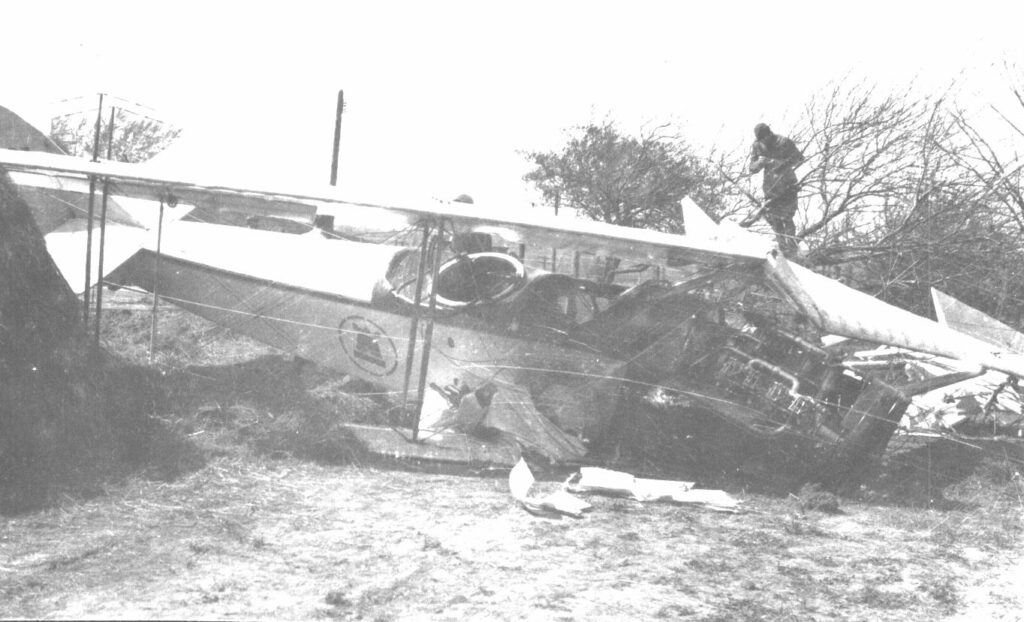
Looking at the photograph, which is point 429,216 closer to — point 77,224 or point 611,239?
point 611,239

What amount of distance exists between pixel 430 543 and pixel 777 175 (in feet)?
25.8

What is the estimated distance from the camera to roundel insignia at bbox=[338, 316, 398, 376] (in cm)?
728

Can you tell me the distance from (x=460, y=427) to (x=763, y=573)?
274 cm

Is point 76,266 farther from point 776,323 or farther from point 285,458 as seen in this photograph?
point 776,323

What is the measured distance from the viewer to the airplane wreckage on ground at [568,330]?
6586 millimetres

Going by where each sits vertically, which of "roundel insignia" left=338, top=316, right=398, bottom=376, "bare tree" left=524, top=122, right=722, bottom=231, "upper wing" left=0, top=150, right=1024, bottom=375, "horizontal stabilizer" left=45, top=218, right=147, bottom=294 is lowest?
"roundel insignia" left=338, top=316, right=398, bottom=376

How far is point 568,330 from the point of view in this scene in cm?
693

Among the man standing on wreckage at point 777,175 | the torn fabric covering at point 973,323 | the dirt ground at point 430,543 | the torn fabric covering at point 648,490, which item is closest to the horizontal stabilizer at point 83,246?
the dirt ground at point 430,543

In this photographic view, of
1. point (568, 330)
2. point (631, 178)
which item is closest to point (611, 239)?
point (568, 330)

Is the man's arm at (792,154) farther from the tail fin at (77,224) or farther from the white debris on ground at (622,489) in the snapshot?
the tail fin at (77,224)

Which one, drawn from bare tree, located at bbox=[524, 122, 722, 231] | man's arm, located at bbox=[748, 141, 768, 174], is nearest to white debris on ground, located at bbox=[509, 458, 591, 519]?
man's arm, located at bbox=[748, 141, 768, 174]

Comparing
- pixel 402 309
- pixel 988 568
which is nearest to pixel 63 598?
pixel 402 309

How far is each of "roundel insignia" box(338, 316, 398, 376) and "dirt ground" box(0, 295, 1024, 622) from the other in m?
0.38

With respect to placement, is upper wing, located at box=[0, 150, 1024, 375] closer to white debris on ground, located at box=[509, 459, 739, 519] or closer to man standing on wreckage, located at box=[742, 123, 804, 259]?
white debris on ground, located at box=[509, 459, 739, 519]
